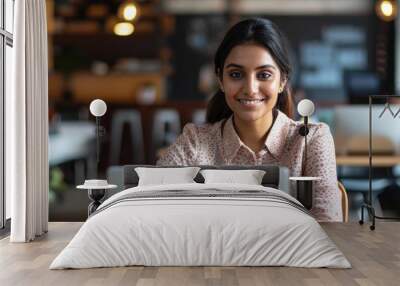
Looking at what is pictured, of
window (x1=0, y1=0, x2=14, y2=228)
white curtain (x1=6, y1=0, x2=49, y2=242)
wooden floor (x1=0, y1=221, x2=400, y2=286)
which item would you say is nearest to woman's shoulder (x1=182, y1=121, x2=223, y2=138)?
white curtain (x1=6, y1=0, x2=49, y2=242)

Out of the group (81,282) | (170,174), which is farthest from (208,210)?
(170,174)

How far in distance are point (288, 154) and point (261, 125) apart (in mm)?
340

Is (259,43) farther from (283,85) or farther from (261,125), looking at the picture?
(261,125)

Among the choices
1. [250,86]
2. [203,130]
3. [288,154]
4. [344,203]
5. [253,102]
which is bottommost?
[344,203]

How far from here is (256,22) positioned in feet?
19.6

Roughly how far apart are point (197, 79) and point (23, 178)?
3.49 m

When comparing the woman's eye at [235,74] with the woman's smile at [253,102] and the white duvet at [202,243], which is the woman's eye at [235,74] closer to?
the woman's smile at [253,102]

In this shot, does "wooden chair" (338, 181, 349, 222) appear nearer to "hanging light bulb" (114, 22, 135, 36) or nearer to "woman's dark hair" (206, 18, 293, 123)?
"woman's dark hair" (206, 18, 293, 123)

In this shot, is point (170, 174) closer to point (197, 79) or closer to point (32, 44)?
point (32, 44)

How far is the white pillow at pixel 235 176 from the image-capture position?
534cm

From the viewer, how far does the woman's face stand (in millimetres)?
5773

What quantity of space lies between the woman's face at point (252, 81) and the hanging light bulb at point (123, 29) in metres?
2.32

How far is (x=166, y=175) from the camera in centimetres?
Result: 542

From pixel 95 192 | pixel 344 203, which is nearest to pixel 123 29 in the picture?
pixel 95 192
